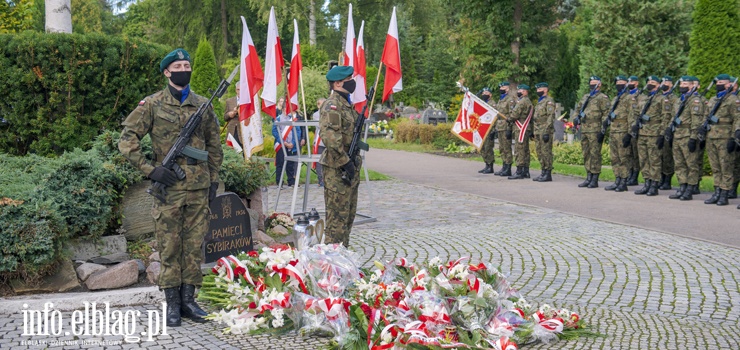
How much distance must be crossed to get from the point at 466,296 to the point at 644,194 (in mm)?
9873

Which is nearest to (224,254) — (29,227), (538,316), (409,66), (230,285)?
(230,285)

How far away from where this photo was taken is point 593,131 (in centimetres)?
1573

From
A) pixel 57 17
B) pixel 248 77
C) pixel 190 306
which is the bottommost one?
pixel 190 306

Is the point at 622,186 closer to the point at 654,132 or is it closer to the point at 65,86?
the point at 654,132

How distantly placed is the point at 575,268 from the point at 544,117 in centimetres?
903

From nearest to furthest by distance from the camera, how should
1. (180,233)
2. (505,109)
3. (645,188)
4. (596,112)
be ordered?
(180,233) → (645,188) → (596,112) → (505,109)

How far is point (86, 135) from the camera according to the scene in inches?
339

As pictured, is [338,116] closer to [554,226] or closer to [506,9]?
[554,226]

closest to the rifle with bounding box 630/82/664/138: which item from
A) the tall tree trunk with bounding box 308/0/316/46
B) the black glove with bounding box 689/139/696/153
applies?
the black glove with bounding box 689/139/696/153

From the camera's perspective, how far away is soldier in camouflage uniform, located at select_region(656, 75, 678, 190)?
1441 centimetres

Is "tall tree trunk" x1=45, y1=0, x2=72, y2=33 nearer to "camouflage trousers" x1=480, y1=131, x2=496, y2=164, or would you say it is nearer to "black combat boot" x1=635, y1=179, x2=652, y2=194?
"black combat boot" x1=635, y1=179, x2=652, y2=194

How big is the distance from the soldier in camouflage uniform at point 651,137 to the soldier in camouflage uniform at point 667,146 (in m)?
0.09

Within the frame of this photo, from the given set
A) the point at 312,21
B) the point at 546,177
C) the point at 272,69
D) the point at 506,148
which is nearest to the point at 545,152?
the point at 546,177

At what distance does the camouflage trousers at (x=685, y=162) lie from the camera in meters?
13.6
